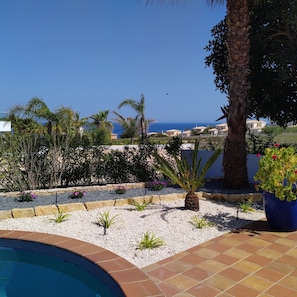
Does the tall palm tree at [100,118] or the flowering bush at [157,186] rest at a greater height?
the tall palm tree at [100,118]

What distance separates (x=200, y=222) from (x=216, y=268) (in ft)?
4.94

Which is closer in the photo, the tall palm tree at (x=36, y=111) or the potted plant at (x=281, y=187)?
the potted plant at (x=281, y=187)

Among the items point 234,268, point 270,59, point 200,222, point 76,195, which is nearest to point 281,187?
point 200,222

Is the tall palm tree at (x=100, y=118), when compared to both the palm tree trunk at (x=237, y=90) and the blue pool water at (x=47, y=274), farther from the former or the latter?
the blue pool water at (x=47, y=274)

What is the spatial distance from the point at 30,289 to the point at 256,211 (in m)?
4.35

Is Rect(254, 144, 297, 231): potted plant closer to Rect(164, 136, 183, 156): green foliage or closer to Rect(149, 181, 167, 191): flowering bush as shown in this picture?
Rect(149, 181, 167, 191): flowering bush

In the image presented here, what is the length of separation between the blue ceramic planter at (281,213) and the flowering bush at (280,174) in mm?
116

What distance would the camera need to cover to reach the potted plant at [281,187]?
4.92m

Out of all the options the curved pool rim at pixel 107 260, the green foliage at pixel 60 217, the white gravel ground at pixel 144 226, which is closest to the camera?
the curved pool rim at pixel 107 260

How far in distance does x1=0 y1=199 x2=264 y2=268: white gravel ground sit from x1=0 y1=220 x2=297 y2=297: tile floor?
21cm

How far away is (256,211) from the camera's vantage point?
6363 millimetres

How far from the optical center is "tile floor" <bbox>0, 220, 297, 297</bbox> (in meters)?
3.32

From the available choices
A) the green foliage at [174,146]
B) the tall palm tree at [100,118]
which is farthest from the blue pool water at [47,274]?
the tall palm tree at [100,118]

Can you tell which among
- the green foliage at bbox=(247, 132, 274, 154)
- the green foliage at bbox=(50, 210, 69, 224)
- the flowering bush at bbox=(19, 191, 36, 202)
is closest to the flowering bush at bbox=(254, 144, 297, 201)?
the green foliage at bbox=(50, 210, 69, 224)
